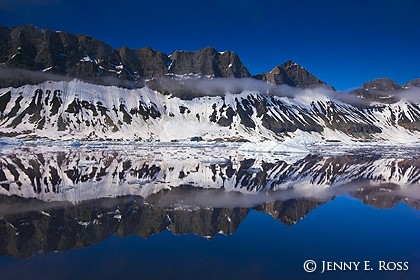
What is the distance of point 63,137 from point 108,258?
15551 centimetres

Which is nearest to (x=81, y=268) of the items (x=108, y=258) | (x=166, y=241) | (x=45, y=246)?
(x=108, y=258)

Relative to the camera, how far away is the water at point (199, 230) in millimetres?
8125

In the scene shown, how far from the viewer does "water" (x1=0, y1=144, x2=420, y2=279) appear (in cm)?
812

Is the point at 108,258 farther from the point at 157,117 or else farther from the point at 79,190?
Answer: the point at 157,117

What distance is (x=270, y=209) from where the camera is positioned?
14859 mm
